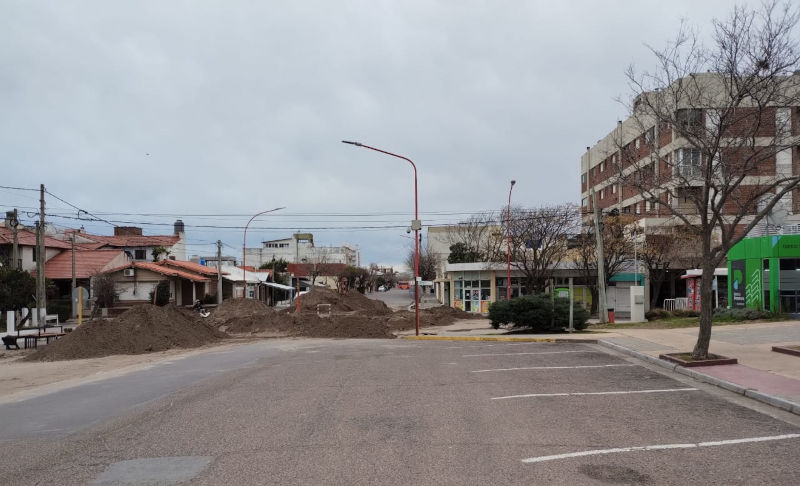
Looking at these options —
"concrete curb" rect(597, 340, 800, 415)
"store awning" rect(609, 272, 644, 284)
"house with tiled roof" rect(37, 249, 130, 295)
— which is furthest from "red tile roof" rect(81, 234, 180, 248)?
"concrete curb" rect(597, 340, 800, 415)

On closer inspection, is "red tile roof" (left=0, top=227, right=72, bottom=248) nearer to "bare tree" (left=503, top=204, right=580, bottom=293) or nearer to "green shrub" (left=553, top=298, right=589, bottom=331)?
"bare tree" (left=503, top=204, right=580, bottom=293)

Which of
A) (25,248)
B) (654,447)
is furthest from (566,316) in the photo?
(25,248)

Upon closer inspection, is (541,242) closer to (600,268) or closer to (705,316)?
(600,268)

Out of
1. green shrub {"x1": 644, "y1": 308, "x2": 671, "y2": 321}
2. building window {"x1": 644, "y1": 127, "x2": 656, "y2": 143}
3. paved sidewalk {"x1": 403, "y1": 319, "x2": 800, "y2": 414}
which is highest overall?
building window {"x1": 644, "y1": 127, "x2": 656, "y2": 143}

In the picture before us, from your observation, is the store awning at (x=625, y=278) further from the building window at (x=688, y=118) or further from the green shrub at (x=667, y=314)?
the building window at (x=688, y=118)

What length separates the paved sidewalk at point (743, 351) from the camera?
993 centimetres

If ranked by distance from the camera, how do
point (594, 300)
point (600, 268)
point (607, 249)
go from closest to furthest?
point (600, 268)
point (607, 249)
point (594, 300)

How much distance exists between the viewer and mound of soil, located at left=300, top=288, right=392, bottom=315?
4766 centimetres

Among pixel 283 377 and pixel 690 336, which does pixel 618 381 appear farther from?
pixel 690 336

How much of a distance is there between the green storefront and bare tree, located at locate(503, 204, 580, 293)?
51.6ft

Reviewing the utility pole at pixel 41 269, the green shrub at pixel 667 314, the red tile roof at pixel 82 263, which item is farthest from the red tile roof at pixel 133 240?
the green shrub at pixel 667 314

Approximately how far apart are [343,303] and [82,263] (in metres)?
22.2

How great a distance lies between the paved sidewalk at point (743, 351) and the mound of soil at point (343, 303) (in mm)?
26324

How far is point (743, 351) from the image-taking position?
1477cm
